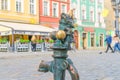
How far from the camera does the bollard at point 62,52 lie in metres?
4.21

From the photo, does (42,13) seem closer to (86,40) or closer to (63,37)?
(86,40)

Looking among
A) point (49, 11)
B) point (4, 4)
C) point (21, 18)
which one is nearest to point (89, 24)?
point (49, 11)

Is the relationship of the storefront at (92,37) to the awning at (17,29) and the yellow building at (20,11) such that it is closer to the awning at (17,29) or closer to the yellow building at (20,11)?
the yellow building at (20,11)

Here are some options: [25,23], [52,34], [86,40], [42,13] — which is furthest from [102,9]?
[52,34]

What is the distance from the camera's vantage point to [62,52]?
432 cm

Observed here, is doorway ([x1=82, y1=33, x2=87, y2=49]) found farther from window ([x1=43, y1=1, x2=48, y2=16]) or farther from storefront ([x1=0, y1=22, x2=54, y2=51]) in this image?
storefront ([x1=0, y1=22, x2=54, y2=51])

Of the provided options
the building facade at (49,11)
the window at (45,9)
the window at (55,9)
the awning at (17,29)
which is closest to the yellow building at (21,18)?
the awning at (17,29)

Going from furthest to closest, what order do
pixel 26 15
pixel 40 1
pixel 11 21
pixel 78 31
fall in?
pixel 78 31
pixel 40 1
pixel 26 15
pixel 11 21

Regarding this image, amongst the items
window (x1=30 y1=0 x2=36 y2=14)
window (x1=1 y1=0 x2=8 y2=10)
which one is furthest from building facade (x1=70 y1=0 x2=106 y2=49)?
window (x1=1 y1=0 x2=8 y2=10)

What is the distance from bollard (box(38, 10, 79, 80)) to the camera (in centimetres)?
421

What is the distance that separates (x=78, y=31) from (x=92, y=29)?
423 centimetres

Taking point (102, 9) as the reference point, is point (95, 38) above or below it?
below

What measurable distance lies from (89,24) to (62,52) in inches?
1925

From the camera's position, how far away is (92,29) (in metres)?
53.2
